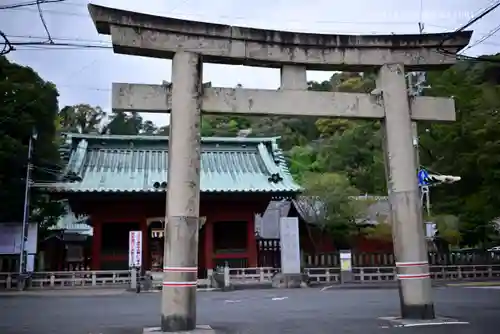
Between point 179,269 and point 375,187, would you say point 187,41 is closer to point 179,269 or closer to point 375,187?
point 179,269

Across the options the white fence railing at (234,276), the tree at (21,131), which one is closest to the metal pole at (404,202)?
the white fence railing at (234,276)

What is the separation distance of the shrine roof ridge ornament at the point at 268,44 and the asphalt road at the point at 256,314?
18.7 ft

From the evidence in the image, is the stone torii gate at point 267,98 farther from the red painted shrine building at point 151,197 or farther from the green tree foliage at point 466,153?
the red painted shrine building at point 151,197

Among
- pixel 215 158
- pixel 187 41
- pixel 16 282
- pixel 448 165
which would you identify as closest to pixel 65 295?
pixel 16 282

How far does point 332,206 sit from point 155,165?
9850mm

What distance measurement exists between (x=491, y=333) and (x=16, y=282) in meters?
20.6

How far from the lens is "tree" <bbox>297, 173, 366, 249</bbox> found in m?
26.1

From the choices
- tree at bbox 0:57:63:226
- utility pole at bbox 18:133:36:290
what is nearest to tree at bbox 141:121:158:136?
tree at bbox 0:57:63:226

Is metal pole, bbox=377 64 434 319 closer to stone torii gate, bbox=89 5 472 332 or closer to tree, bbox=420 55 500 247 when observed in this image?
stone torii gate, bbox=89 5 472 332

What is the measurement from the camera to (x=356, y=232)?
27.5 metres

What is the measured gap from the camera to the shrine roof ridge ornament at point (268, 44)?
9.96 m

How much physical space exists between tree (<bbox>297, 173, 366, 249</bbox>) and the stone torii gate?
47.7 feet

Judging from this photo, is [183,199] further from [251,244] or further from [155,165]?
[155,165]

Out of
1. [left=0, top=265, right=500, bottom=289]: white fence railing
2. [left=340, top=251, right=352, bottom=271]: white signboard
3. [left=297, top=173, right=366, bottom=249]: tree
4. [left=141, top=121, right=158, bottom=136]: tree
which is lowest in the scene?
[left=0, top=265, right=500, bottom=289]: white fence railing
